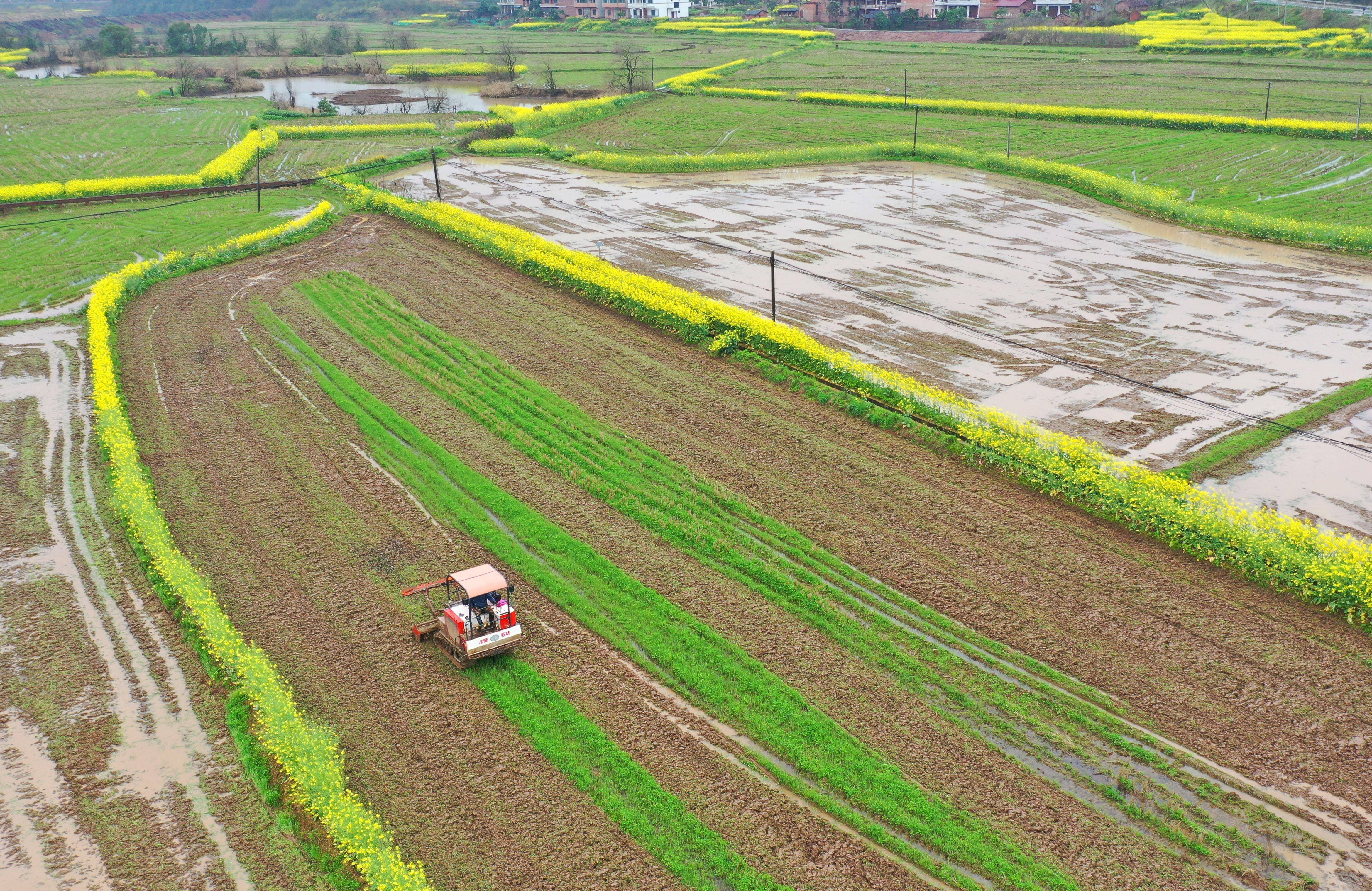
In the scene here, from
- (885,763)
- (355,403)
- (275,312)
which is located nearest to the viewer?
(885,763)

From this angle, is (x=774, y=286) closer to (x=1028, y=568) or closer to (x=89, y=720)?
(x=1028, y=568)

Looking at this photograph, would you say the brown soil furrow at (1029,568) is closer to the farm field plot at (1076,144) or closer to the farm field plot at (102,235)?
the farm field plot at (102,235)

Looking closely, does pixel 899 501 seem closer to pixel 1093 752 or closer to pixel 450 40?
pixel 1093 752

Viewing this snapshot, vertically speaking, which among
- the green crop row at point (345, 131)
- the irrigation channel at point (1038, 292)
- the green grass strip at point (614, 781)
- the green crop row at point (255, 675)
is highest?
the green crop row at point (345, 131)

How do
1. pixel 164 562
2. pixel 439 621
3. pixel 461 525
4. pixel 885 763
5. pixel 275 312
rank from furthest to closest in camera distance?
pixel 275 312 < pixel 461 525 < pixel 164 562 < pixel 439 621 < pixel 885 763

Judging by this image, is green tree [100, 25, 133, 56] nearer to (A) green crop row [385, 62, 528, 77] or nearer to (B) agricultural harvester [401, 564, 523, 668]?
(A) green crop row [385, 62, 528, 77]

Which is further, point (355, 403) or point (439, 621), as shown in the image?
point (355, 403)

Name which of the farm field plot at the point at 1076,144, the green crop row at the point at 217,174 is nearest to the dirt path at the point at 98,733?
the green crop row at the point at 217,174

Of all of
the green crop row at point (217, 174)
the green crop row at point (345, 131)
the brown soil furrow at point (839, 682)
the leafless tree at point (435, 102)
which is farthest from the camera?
the leafless tree at point (435, 102)

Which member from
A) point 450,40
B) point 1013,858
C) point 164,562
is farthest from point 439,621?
point 450,40
